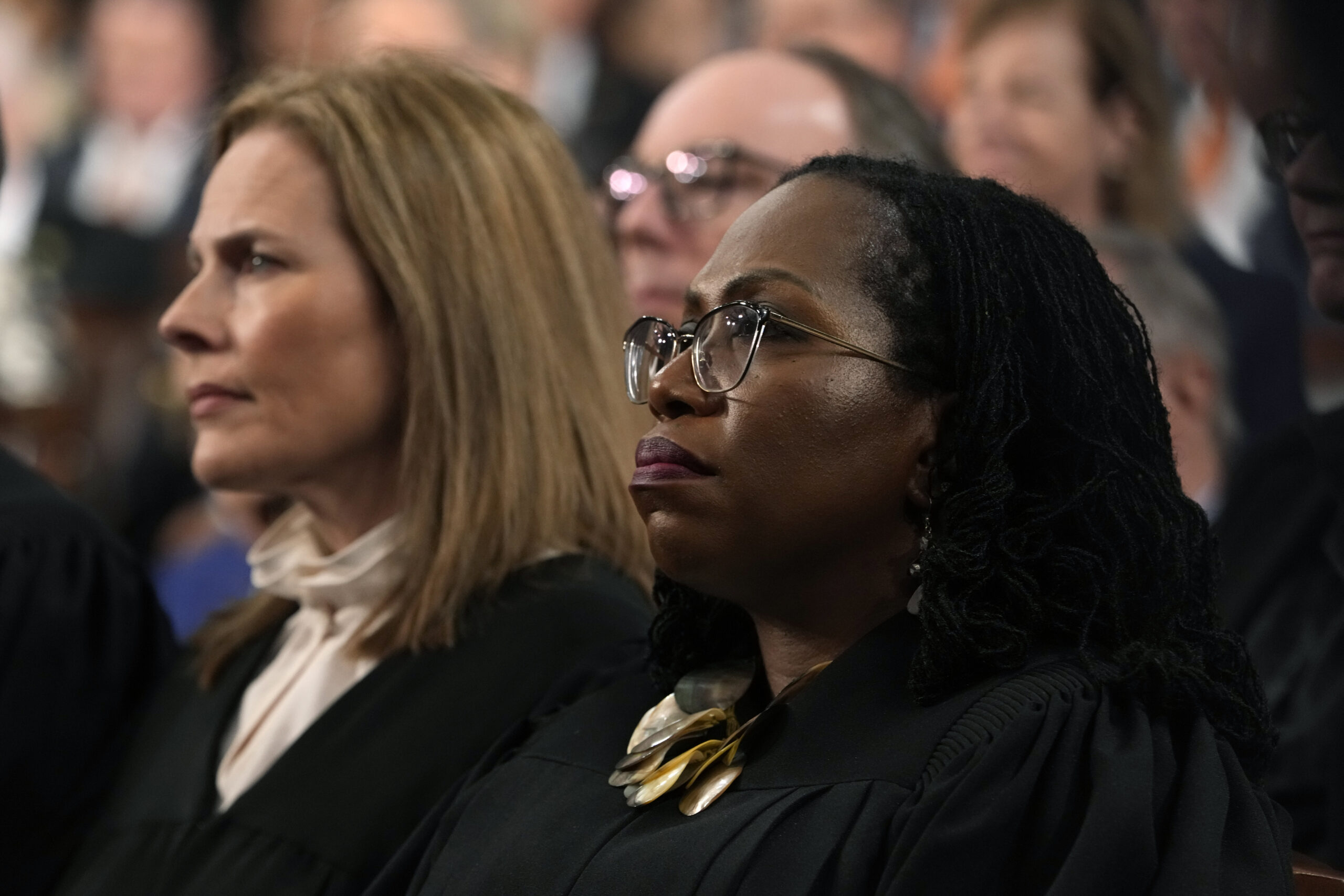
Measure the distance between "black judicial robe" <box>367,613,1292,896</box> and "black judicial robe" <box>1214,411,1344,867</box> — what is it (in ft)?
2.88

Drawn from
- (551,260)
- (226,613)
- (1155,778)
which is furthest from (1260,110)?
(226,613)

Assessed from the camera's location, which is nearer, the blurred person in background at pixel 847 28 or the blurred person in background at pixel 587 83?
the blurred person in background at pixel 847 28

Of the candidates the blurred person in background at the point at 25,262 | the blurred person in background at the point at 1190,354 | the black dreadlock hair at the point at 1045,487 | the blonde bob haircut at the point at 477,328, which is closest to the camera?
the black dreadlock hair at the point at 1045,487

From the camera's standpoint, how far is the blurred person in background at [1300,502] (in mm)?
1961

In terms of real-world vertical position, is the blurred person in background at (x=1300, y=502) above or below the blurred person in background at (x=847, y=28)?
below

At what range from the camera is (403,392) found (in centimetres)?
241

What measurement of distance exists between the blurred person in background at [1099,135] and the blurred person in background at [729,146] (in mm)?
254

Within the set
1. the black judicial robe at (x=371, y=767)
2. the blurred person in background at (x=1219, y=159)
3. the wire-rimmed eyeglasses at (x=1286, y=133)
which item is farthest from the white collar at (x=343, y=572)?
the blurred person in background at (x=1219, y=159)

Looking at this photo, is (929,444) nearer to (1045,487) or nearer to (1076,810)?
(1045,487)

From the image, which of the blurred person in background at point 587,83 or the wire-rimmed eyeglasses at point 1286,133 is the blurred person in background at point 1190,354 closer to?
the wire-rimmed eyeglasses at point 1286,133

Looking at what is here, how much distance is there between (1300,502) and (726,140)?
1359mm

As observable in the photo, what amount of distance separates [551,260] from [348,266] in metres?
0.32

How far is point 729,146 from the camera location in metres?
3.19

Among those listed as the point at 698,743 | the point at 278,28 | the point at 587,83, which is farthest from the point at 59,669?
the point at 278,28
